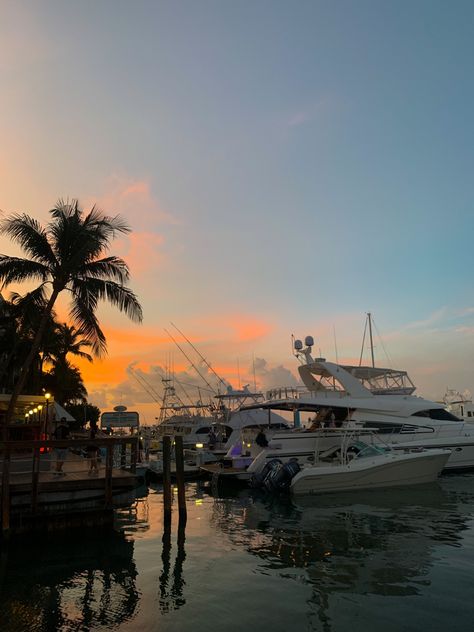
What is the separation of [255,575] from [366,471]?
464 inches

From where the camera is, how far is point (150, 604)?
8.90 m

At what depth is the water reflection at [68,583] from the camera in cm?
827

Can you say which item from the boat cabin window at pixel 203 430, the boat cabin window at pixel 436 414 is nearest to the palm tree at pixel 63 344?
the boat cabin window at pixel 203 430

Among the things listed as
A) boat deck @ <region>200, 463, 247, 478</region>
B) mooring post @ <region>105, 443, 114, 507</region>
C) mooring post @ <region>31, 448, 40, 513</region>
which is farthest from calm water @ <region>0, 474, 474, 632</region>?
boat deck @ <region>200, 463, 247, 478</region>

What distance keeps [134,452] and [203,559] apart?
5.34 m

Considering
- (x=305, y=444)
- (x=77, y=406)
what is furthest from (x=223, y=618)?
(x=77, y=406)

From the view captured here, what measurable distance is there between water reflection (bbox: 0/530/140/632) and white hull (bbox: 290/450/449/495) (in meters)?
9.16

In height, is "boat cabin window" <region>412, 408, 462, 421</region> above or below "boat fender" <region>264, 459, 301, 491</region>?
above

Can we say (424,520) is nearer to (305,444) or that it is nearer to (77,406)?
(305,444)

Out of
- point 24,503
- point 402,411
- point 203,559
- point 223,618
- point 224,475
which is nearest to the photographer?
point 223,618

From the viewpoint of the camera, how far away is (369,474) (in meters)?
21.0

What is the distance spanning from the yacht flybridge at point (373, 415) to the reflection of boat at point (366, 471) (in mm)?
2689

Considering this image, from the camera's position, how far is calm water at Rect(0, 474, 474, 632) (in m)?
8.16

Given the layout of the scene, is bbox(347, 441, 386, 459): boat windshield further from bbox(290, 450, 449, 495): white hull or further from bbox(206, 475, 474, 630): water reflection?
bbox(206, 475, 474, 630): water reflection
